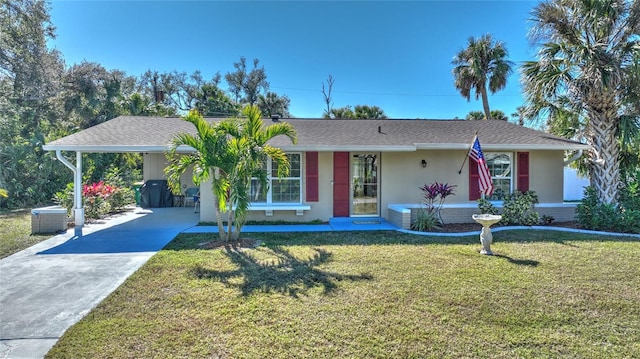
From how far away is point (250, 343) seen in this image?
10.5 ft

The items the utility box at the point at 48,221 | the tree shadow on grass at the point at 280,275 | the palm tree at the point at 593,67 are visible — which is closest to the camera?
the tree shadow on grass at the point at 280,275

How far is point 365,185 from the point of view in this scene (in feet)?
33.9

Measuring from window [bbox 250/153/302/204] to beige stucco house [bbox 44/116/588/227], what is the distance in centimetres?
3

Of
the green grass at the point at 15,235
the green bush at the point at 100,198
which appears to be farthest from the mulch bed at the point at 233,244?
the green bush at the point at 100,198

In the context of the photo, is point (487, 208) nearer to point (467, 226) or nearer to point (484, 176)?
point (467, 226)

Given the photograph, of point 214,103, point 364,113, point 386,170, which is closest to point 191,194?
point 386,170

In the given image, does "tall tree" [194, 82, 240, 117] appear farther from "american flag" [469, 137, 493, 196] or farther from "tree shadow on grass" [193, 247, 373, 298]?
"tree shadow on grass" [193, 247, 373, 298]

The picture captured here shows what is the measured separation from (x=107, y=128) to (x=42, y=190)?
19.9 ft

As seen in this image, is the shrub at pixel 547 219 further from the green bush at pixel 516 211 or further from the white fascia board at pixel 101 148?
the white fascia board at pixel 101 148

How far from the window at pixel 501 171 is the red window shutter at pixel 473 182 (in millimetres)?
529

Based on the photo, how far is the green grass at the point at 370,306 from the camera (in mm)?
3156

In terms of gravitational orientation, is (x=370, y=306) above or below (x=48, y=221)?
below

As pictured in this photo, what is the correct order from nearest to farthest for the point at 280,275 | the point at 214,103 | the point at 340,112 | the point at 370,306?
1. the point at 370,306
2. the point at 280,275
3. the point at 214,103
4. the point at 340,112

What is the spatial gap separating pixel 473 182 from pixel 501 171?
1.00 metres
